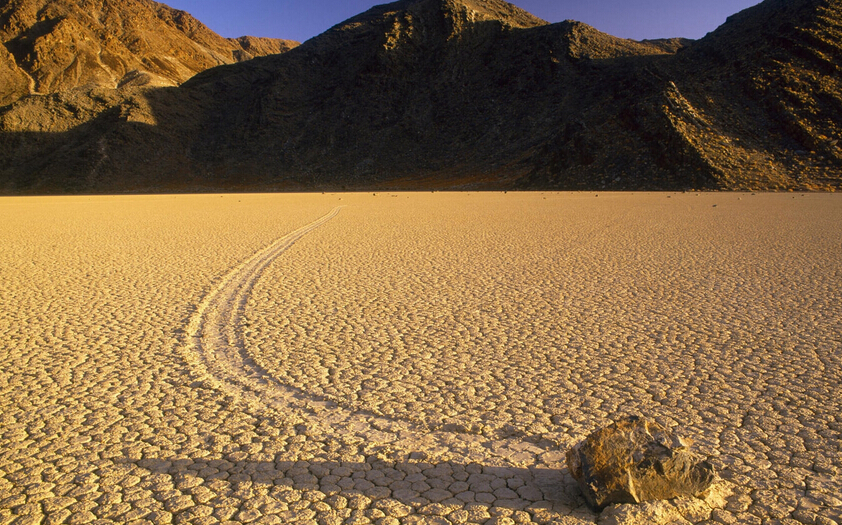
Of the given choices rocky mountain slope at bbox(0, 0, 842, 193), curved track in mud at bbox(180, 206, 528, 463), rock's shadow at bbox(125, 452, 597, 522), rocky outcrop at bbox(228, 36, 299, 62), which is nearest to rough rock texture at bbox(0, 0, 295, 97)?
rocky mountain slope at bbox(0, 0, 842, 193)

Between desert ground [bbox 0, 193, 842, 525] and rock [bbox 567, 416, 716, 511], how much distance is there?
70mm

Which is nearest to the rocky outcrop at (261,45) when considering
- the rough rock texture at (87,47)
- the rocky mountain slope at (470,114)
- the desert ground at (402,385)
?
the rough rock texture at (87,47)

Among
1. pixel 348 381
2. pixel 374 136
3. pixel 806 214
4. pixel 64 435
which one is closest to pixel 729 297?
pixel 348 381

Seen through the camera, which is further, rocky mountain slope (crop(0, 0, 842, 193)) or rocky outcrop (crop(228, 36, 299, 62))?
rocky outcrop (crop(228, 36, 299, 62))

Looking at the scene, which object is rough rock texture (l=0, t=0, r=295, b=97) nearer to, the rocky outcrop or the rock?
the rocky outcrop

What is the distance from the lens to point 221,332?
206 inches

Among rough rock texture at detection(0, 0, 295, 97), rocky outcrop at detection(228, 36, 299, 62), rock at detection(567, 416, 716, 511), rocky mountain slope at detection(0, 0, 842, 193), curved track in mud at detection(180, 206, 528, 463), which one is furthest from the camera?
rocky outcrop at detection(228, 36, 299, 62)

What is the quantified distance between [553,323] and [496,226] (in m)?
8.74

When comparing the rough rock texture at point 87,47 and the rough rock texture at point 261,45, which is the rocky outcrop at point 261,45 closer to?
the rough rock texture at point 261,45

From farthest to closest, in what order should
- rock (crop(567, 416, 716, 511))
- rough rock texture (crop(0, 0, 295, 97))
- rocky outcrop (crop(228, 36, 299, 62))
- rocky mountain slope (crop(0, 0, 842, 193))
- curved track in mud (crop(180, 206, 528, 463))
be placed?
rocky outcrop (crop(228, 36, 299, 62)) → rough rock texture (crop(0, 0, 295, 97)) → rocky mountain slope (crop(0, 0, 842, 193)) → curved track in mud (crop(180, 206, 528, 463)) → rock (crop(567, 416, 716, 511))

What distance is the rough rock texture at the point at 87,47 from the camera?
78688mm

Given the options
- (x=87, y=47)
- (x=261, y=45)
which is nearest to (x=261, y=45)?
Result: (x=261, y=45)

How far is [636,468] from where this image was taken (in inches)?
95.8

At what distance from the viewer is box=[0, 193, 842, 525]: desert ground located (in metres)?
2.62
